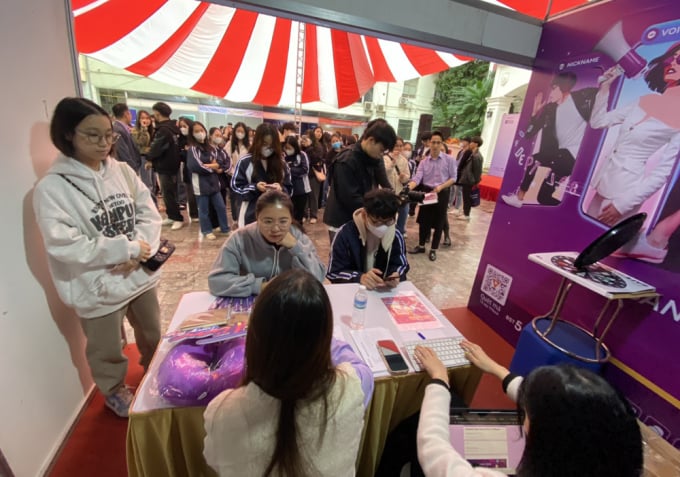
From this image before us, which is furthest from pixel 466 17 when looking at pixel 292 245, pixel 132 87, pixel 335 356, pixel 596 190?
pixel 132 87

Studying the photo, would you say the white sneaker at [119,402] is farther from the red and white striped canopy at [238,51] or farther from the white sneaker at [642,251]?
the red and white striped canopy at [238,51]

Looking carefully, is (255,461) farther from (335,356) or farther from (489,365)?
(489,365)

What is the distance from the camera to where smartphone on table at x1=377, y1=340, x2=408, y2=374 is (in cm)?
111

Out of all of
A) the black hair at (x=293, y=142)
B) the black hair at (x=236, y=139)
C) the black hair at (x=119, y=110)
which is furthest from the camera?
the black hair at (x=236, y=139)

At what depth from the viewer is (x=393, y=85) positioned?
14.7 meters

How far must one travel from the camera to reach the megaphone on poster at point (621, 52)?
1.57 metres

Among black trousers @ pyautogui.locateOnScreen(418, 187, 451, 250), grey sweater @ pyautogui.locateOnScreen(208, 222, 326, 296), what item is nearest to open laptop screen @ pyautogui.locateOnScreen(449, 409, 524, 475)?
grey sweater @ pyautogui.locateOnScreen(208, 222, 326, 296)

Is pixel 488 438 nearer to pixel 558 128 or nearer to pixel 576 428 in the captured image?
pixel 576 428

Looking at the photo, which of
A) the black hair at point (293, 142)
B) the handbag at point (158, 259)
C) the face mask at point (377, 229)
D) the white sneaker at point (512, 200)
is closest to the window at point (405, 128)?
the black hair at point (293, 142)

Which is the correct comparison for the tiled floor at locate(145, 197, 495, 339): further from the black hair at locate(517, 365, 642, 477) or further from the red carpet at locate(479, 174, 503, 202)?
the red carpet at locate(479, 174, 503, 202)

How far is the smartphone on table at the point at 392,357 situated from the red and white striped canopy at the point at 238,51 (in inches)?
103

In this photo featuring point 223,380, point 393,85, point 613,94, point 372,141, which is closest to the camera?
point 223,380

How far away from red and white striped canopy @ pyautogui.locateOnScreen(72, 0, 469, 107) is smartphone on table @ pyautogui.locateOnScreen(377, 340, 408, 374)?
310 cm

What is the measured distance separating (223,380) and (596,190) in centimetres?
218
